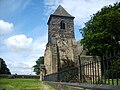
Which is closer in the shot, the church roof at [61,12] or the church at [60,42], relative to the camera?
the church at [60,42]

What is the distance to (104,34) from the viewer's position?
120ft

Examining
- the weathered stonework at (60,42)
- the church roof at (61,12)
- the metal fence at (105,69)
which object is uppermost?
the church roof at (61,12)

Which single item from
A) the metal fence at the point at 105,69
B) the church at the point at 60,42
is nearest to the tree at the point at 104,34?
the church at the point at 60,42

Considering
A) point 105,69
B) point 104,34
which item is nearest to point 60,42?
point 104,34

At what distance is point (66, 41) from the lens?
43188 millimetres

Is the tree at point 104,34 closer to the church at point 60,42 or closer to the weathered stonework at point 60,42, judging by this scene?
the weathered stonework at point 60,42

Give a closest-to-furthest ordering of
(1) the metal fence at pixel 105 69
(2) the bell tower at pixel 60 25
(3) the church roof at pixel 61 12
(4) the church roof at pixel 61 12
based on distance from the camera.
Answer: (1) the metal fence at pixel 105 69, (2) the bell tower at pixel 60 25, (4) the church roof at pixel 61 12, (3) the church roof at pixel 61 12

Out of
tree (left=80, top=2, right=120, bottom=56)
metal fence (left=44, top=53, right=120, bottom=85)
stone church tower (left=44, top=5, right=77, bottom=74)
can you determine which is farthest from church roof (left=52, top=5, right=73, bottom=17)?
metal fence (left=44, top=53, right=120, bottom=85)

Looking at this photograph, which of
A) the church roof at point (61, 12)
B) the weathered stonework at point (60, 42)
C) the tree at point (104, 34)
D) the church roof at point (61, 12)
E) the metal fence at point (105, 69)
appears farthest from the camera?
the church roof at point (61, 12)

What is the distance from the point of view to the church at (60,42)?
39.9 metres

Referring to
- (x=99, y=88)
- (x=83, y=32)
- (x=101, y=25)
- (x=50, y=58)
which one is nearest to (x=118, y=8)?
(x=101, y=25)

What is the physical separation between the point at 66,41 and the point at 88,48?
6189 mm

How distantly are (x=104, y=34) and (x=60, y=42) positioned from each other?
31.0ft

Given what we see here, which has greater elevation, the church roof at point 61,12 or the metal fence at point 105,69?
the church roof at point 61,12
